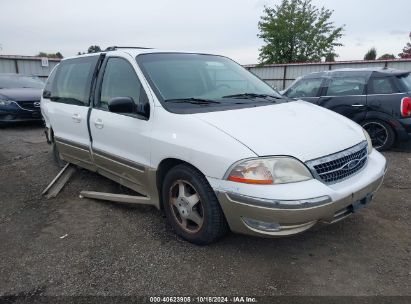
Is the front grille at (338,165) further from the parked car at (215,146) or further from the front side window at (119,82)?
the front side window at (119,82)

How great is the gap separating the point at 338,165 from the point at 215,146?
3.19 ft

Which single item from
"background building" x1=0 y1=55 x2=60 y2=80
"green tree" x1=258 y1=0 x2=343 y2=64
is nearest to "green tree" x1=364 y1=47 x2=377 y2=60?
"green tree" x1=258 y1=0 x2=343 y2=64

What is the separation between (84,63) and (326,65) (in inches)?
593

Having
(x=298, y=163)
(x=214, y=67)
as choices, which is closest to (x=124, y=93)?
(x=214, y=67)

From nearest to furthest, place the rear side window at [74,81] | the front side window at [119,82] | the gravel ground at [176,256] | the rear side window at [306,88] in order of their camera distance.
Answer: the gravel ground at [176,256] → the front side window at [119,82] → the rear side window at [74,81] → the rear side window at [306,88]

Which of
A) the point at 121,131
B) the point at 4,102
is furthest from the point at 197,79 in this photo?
the point at 4,102

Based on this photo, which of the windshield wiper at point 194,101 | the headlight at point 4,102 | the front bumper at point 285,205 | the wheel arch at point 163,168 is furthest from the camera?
the headlight at point 4,102

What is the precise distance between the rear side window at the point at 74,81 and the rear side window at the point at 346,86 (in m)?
4.69

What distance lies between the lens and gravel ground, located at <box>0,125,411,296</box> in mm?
2549

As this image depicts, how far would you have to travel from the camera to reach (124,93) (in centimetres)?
358

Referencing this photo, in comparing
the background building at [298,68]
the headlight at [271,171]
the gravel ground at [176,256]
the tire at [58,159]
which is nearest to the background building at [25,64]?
the background building at [298,68]

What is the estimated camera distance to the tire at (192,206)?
9.11 feet

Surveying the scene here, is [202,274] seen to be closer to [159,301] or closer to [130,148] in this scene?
[159,301]

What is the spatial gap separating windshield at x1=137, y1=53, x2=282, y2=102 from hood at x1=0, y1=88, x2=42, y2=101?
6.85 meters
